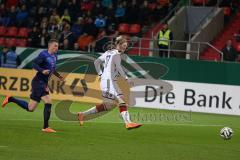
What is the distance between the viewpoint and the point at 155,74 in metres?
25.1

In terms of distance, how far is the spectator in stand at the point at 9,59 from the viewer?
2753cm

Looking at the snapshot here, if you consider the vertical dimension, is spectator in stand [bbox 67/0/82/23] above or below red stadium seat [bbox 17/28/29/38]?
above

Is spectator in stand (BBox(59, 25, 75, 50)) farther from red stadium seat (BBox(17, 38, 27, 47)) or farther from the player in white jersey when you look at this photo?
the player in white jersey

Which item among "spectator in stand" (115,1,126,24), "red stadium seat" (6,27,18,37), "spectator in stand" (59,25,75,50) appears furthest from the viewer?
"red stadium seat" (6,27,18,37)

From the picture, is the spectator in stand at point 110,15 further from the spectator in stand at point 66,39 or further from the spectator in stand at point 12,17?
the spectator in stand at point 12,17

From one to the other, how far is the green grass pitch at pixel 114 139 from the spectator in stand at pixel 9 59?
6294 millimetres

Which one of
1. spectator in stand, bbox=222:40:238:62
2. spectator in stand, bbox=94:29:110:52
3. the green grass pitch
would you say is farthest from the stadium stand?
the green grass pitch

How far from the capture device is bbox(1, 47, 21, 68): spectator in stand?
27531mm

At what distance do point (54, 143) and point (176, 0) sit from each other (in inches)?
714

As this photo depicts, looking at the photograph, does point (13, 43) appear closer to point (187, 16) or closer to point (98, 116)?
point (187, 16)

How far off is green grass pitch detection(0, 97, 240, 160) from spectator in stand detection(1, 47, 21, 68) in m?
6.29

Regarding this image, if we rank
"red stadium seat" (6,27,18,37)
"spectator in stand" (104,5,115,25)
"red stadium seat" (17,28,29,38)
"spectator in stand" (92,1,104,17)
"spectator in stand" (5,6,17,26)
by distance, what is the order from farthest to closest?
"spectator in stand" (5,6,17,26), "red stadium seat" (6,27,18,37), "red stadium seat" (17,28,29,38), "spectator in stand" (92,1,104,17), "spectator in stand" (104,5,115,25)

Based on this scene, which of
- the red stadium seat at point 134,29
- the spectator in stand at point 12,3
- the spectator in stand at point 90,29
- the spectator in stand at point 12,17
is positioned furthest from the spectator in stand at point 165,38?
the spectator in stand at point 12,3

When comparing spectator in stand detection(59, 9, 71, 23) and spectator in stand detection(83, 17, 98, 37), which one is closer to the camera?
spectator in stand detection(83, 17, 98, 37)
